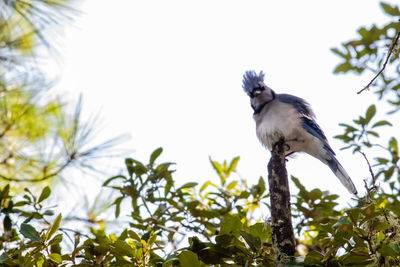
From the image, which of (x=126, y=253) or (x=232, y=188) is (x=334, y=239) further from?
(x=232, y=188)

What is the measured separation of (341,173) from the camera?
406cm

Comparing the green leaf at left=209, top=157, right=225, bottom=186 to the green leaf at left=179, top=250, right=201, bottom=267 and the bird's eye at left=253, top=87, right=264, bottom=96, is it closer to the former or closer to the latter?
the bird's eye at left=253, top=87, right=264, bottom=96

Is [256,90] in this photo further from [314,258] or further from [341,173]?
[314,258]

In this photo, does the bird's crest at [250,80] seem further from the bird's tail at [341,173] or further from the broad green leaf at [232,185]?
the broad green leaf at [232,185]

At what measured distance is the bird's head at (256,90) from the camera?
4805 mm

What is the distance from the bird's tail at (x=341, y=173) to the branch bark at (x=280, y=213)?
1.53m

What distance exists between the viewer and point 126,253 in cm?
216

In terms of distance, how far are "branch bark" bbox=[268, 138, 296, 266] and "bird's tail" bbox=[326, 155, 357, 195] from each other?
1.53 meters

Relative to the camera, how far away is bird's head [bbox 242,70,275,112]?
189 inches

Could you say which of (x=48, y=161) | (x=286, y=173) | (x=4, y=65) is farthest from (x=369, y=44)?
(x=4, y=65)

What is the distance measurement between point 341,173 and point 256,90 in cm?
124

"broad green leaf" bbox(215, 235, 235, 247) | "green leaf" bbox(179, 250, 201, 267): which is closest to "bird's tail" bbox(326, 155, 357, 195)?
"broad green leaf" bbox(215, 235, 235, 247)

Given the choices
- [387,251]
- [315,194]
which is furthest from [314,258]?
[315,194]

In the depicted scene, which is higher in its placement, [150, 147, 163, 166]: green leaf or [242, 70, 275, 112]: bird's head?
[242, 70, 275, 112]: bird's head
